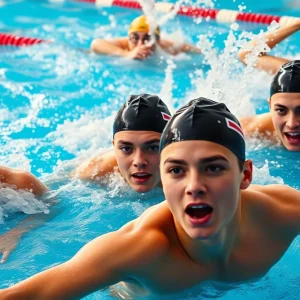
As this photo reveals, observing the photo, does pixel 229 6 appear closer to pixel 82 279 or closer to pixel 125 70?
pixel 125 70

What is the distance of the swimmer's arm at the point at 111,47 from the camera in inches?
252

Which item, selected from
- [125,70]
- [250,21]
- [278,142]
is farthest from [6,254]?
[250,21]

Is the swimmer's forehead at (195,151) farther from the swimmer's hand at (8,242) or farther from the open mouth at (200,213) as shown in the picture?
the swimmer's hand at (8,242)

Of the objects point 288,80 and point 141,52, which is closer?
point 288,80

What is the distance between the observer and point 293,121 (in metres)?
3.85

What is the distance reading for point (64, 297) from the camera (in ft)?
6.35

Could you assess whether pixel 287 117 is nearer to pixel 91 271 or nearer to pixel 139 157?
pixel 139 157

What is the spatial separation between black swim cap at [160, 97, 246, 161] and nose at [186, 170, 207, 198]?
14 centimetres

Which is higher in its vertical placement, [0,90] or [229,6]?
[229,6]

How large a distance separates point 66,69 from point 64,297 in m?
4.47

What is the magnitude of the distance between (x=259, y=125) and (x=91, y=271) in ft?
8.46

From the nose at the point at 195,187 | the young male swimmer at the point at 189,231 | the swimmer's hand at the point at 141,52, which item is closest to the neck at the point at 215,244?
the young male swimmer at the point at 189,231

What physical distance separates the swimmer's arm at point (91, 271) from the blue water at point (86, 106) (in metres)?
0.39

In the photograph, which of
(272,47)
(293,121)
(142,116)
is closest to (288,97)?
(293,121)
